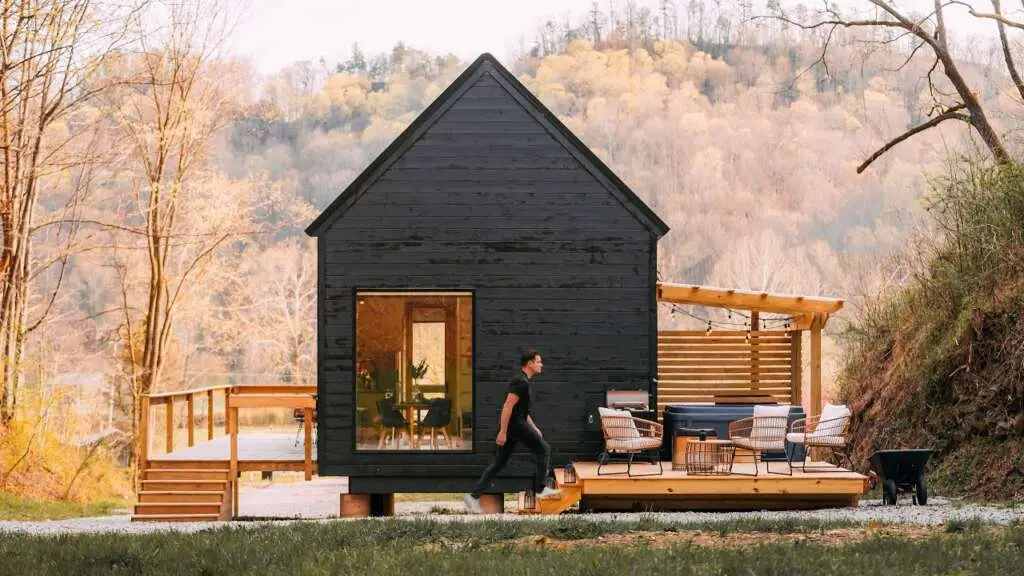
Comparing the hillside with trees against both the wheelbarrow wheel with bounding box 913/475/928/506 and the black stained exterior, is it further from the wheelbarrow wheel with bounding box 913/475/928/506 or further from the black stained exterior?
the black stained exterior

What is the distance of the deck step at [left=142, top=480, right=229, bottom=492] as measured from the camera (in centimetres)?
1474

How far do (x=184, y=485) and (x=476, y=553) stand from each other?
8.74m

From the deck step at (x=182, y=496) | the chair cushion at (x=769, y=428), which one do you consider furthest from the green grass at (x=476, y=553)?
the deck step at (x=182, y=496)

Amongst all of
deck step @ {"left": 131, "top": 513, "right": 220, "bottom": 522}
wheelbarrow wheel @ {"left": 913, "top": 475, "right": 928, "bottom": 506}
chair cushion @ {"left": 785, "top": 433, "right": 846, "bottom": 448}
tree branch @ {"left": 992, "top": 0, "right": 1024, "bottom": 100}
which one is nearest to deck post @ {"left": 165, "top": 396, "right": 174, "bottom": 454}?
deck step @ {"left": 131, "top": 513, "right": 220, "bottom": 522}

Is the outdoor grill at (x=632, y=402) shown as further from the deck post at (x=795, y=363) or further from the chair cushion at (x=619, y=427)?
the deck post at (x=795, y=363)

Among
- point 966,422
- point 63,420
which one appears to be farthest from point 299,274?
point 966,422

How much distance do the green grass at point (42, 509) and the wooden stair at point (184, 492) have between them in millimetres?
2250

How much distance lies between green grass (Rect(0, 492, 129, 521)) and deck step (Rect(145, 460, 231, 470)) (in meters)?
2.14

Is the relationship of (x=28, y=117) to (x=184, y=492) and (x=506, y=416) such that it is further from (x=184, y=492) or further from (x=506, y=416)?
(x=506, y=416)

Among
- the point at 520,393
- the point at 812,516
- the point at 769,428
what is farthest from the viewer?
the point at 769,428

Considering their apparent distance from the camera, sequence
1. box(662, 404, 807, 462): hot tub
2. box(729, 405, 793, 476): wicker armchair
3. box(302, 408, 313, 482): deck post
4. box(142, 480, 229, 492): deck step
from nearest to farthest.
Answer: box(729, 405, 793, 476): wicker armchair → box(302, 408, 313, 482): deck post → box(662, 404, 807, 462): hot tub → box(142, 480, 229, 492): deck step

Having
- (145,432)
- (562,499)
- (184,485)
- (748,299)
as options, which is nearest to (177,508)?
(184,485)

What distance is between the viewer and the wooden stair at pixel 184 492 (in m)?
14.3

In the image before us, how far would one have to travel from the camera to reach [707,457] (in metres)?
12.6
